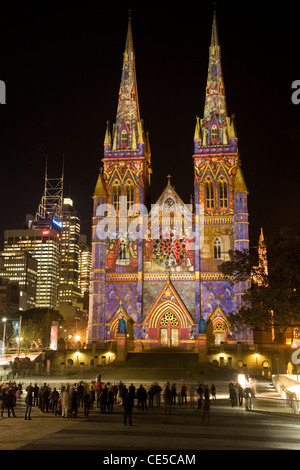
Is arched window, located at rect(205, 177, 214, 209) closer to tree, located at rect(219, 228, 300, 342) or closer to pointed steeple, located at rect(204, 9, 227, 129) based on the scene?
pointed steeple, located at rect(204, 9, 227, 129)

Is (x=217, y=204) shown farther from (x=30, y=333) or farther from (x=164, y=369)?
(x=30, y=333)

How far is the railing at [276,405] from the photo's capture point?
2278 cm

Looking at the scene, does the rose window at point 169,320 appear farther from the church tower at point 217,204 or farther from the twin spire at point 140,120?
the twin spire at point 140,120

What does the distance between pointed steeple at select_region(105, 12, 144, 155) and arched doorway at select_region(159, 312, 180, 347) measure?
20149 millimetres

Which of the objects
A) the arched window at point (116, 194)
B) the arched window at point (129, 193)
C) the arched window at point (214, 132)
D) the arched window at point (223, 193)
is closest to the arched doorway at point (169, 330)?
the arched window at point (129, 193)

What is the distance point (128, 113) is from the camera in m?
67.0

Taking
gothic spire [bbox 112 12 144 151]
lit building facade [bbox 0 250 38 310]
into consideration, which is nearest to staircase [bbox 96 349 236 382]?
gothic spire [bbox 112 12 144 151]

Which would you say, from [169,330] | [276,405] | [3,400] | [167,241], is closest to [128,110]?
[167,241]

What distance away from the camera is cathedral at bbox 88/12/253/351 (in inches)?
2293

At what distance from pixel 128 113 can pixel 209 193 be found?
14.9m

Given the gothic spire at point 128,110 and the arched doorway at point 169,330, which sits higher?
the gothic spire at point 128,110
